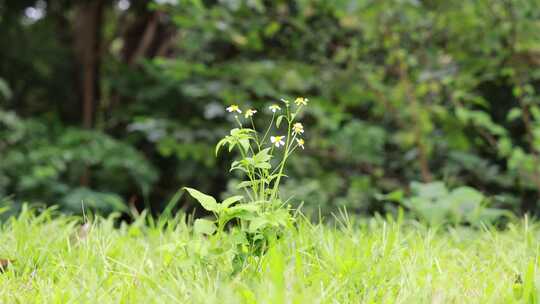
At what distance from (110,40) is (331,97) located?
3.41 m

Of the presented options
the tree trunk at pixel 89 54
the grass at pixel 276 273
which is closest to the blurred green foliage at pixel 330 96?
the tree trunk at pixel 89 54

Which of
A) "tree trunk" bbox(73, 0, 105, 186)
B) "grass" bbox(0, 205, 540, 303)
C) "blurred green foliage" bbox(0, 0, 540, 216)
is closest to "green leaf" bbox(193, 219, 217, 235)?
"grass" bbox(0, 205, 540, 303)

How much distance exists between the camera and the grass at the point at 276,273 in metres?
1.04

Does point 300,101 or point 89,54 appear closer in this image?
point 300,101

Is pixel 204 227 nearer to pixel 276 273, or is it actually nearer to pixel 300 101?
pixel 276 273

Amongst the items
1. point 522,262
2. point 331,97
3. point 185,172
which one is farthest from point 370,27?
point 522,262

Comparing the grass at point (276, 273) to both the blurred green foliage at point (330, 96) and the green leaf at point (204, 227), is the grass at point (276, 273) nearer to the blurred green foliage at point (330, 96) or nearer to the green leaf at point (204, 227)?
the green leaf at point (204, 227)

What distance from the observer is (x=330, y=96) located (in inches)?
161

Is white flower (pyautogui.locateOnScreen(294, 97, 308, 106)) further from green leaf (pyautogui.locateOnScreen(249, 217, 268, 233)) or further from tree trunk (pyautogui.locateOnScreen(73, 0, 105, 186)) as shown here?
tree trunk (pyautogui.locateOnScreen(73, 0, 105, 186))

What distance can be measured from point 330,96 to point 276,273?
3235mm

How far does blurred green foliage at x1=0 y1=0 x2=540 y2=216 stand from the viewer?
3.45m

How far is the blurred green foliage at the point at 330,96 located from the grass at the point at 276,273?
6.49ft

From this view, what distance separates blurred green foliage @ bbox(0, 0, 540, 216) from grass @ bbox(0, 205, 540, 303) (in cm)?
198

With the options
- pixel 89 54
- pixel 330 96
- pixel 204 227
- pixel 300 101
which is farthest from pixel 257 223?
pixel 89 54
